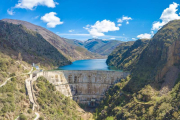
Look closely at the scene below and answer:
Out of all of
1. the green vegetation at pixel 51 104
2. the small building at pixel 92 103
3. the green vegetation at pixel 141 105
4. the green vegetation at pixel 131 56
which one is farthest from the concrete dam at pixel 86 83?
the green vegetation at pixel 131 56

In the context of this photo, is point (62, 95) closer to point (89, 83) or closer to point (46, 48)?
point (89, 83)

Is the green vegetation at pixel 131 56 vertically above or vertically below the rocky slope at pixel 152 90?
above

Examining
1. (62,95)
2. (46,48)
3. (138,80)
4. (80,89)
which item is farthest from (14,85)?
(46,48)

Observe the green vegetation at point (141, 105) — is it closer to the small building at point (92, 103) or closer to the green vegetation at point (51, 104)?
the small building at point (92, 103)

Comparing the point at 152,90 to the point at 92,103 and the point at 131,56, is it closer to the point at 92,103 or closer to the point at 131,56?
the point at 92,103

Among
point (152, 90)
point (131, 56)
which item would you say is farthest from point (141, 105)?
point (131, 56)
